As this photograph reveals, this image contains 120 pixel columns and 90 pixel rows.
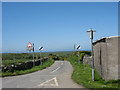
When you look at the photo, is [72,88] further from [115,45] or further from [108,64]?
[115,45]

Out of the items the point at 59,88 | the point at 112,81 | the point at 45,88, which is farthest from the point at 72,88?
Answer: the point at 112,81

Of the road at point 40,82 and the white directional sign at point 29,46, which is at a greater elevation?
the white directional sign at point 29,46

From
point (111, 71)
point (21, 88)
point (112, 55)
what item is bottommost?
point (21, 88)

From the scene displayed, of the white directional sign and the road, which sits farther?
the white directional sign

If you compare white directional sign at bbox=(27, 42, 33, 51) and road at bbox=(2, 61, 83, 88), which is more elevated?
white directional sign at bbox=(27, 42, 33, 51)

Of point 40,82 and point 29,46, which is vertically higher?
point 29,46

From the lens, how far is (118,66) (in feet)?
37.5

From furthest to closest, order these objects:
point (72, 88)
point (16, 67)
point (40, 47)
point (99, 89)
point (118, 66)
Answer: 1. point (40, 47)
2. point (16, 67)
3. point (118, 66)
4. point (72, 88)
5. point (99, 89)

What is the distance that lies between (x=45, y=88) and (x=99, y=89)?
118 inches

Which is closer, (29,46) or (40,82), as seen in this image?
(40,82)

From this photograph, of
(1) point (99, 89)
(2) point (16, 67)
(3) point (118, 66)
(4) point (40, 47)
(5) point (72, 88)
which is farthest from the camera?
(4) point (40, 47)

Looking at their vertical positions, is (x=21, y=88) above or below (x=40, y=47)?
below

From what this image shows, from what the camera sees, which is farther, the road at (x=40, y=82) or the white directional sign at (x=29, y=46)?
the white directional sign at (x=29, y=46)

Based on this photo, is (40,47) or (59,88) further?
(40,47)
